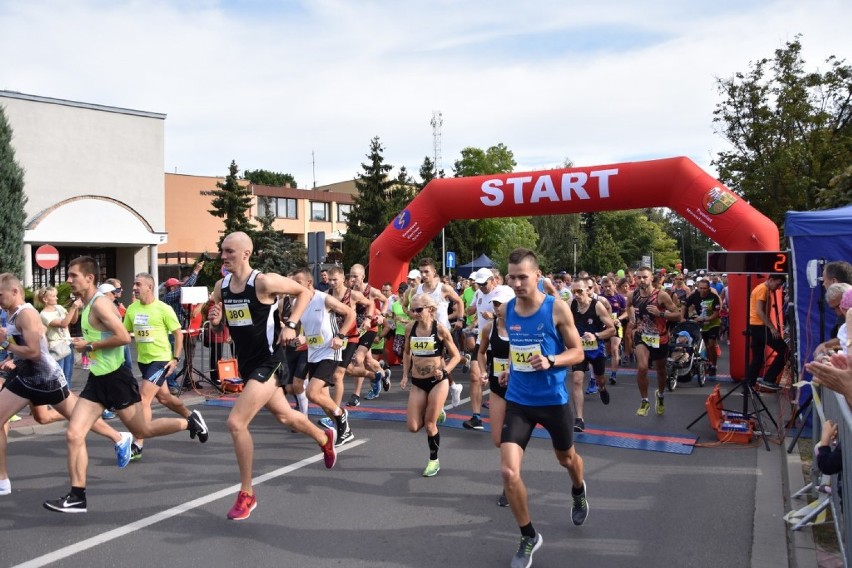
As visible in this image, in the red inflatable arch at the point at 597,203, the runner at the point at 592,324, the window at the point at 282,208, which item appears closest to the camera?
the runner at the point at 592,324

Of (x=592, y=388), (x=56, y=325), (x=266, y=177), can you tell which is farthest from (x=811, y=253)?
(x=266, y=177)

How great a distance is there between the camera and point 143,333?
749 cm

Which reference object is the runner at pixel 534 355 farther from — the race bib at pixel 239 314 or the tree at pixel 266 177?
the tree at pixel 266 177

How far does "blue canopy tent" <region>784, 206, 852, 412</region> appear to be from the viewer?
314 inches

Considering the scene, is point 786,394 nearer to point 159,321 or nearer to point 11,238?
point 159,321

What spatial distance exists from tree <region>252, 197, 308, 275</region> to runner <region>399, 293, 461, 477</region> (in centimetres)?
2969

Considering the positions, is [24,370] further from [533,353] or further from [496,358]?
[533,353]

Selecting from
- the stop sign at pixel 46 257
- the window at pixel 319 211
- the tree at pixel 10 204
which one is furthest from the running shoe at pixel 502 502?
the window at pixel 319 211

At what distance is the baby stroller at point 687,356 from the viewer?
1132 centimetres

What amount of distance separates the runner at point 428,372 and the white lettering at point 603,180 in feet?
23.4

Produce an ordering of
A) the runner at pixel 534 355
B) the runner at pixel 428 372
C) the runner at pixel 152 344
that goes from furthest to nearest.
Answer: the runner at pixel 152 344 → the runner at pixel 428 372 → the runner at pixel 534 355

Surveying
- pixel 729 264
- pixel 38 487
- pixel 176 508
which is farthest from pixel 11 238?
pixel 729 264

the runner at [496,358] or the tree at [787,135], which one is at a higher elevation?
the tree at [787,135]

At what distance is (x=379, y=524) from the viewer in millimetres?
4984
